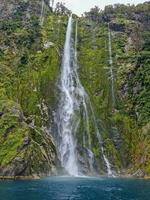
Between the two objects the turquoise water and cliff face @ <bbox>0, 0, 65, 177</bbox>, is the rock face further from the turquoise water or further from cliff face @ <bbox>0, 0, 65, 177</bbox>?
the turquoise water

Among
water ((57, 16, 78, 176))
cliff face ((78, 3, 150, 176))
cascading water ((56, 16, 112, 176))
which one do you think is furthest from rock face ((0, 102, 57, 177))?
cliff face ((78, 3, 150, 176))

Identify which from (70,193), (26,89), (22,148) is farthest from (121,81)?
(70,193)

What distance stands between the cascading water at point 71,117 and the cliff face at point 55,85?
1801 millimetres

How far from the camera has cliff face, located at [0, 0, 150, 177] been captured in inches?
4564

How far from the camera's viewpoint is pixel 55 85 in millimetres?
141875

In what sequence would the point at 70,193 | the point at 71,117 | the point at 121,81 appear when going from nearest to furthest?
the point at 70,193 < the point at 71,117 < the point at 121,81

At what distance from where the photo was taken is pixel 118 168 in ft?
411

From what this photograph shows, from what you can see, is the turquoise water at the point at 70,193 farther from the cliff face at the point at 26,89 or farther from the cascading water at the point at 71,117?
the cascading water at the point at 71,117

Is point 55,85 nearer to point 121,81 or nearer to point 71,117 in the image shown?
point 71,117

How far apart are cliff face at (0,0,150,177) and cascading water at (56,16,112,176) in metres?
1.80

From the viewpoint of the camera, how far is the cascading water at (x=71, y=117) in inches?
4823

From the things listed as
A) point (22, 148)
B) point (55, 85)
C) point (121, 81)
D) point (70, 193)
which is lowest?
point (70, 193)

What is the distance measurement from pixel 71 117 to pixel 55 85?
14367 mm

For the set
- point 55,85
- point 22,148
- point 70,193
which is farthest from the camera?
point 55,85
